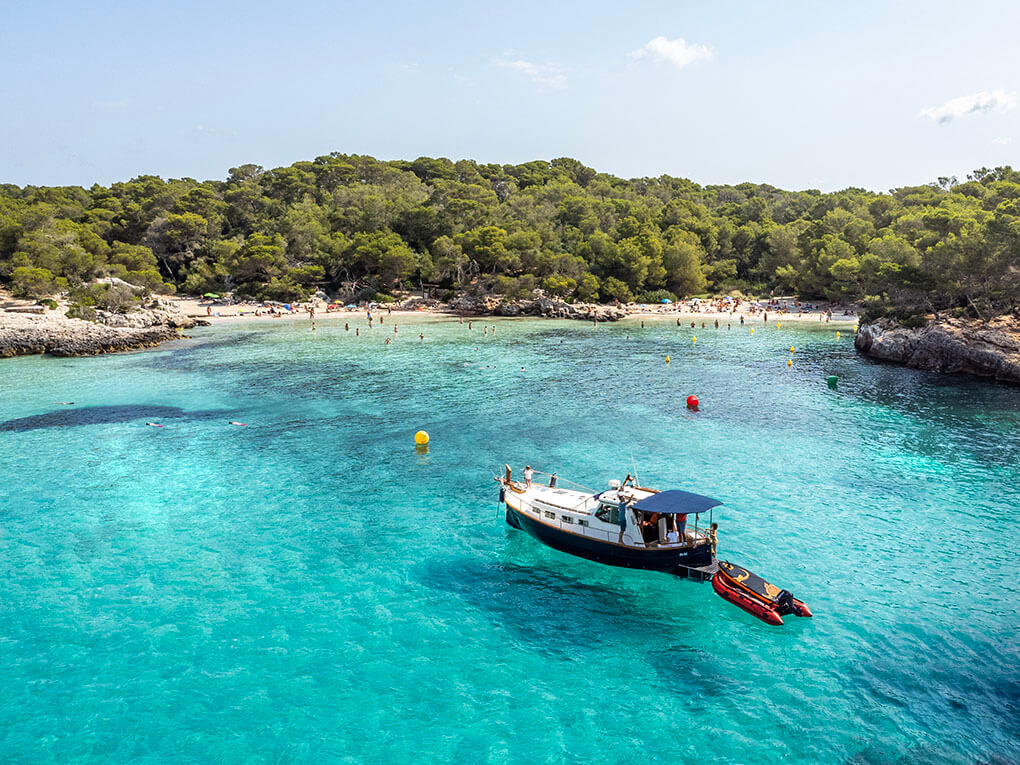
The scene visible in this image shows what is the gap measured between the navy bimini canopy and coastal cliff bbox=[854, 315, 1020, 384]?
44039 mm

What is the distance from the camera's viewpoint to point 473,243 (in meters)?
106

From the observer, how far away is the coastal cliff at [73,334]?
6750cm

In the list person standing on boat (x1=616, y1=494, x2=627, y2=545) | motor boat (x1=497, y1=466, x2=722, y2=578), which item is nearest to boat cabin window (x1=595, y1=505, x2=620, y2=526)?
motor boat (x1=497, y1=466, x2=722, y2=578)

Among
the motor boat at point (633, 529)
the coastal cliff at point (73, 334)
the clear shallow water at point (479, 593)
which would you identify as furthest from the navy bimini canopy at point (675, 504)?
the coastal cliff at point (73, 334)

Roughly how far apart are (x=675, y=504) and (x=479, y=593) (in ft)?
23.7

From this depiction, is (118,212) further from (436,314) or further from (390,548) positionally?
(390,548)

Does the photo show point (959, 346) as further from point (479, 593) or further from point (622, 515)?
point (479, 593)

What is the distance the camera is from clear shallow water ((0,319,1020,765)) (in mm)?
15094

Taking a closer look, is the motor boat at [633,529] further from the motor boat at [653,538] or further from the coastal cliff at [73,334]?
the coastal cliff at [73,334]

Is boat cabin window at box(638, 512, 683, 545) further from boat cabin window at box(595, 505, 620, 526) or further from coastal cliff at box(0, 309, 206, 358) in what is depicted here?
coastal cliff at box(0, 309, 206, 358)

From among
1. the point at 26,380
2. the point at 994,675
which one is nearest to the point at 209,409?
the point at 26,380

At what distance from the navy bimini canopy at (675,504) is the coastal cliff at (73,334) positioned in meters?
69.5

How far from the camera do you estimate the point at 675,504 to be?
20.3 m

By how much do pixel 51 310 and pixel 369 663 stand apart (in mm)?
87030
